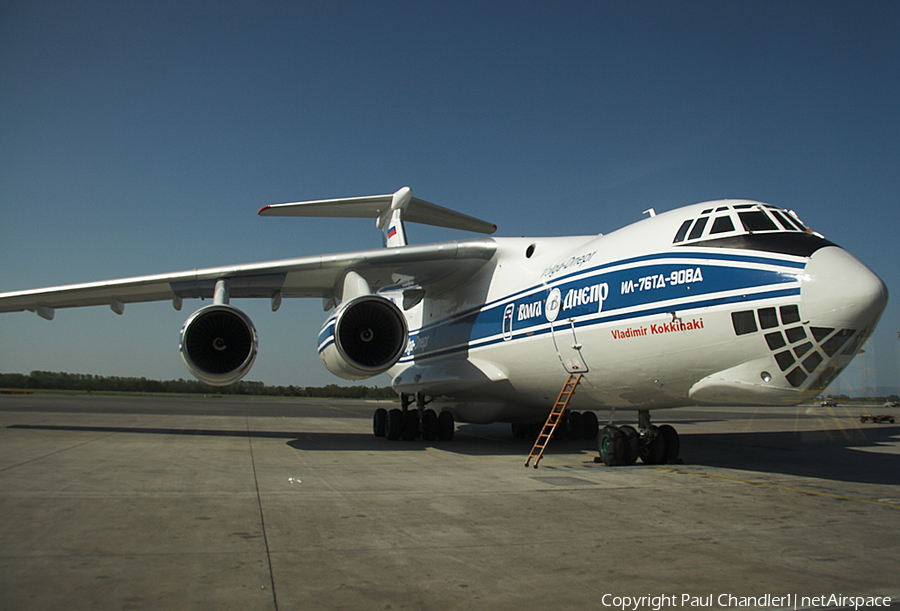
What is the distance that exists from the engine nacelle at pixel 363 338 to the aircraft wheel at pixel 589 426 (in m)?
4.82

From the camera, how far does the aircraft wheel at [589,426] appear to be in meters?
12.0

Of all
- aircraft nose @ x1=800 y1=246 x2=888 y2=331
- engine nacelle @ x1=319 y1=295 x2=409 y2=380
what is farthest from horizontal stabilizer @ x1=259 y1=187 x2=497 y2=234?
aircraft nose @ x1=800 y1=246 x2=888 y2=331

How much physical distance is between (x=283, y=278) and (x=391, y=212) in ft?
10.6

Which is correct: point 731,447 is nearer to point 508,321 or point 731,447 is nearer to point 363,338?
point 508,321

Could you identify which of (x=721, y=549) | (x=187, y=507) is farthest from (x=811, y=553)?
(x=187, y=507)

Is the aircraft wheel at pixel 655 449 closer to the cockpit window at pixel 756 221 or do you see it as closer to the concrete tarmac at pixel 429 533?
the concrete tarmac at pixel 429 533

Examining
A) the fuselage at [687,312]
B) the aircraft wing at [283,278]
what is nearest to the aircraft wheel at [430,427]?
the fuselage at [687,312]

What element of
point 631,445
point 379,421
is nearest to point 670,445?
point 631,445

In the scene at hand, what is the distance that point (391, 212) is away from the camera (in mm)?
13055

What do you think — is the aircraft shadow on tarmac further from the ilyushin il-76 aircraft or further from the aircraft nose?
the aircraft nose

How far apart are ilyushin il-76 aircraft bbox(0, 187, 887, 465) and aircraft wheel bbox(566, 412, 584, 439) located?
29 millimetres

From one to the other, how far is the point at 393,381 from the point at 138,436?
499 centimetres

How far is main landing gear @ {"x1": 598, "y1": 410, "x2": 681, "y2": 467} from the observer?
7645 millimetres

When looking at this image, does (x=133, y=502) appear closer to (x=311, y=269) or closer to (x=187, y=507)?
(x=187, y=507)
